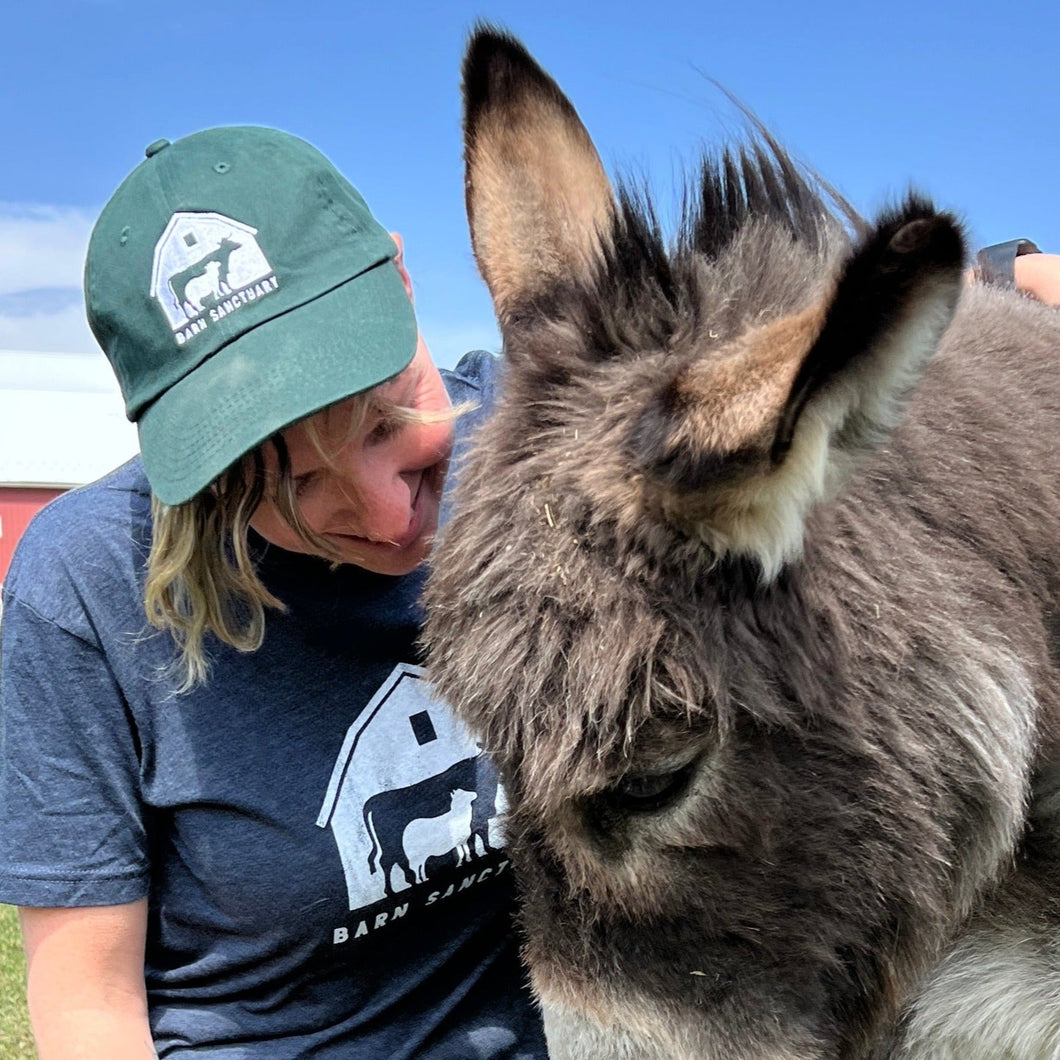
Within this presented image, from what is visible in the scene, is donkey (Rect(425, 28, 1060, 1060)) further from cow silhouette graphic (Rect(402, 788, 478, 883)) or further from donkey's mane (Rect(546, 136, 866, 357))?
cow silhouette graphic (Rect(402, 788, 478, 883))

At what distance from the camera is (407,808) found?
245 centimetres

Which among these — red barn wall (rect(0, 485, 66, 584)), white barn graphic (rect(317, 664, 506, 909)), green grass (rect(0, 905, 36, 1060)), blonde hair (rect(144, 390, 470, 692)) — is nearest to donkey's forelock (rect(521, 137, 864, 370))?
blonde hair (rect(144, 390, 470, 692))

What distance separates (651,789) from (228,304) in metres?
1.13

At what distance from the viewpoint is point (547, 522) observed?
5.74 ft

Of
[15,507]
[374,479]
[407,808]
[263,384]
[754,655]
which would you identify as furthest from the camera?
[15,507]

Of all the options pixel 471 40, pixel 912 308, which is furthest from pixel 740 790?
pixel 471 40

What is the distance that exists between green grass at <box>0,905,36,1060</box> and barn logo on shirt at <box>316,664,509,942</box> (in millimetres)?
3406

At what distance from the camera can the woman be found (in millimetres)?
2002

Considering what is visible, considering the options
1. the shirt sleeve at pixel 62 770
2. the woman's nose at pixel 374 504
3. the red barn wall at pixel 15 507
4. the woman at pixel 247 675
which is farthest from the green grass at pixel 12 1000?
the red barn wall at pixel 15 507

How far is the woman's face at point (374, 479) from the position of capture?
2135 mm

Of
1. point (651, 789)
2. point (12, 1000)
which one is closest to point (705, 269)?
point (651, 789)

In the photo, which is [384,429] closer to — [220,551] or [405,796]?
[220,551]

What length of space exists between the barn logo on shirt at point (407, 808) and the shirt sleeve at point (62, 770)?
0.43 metres

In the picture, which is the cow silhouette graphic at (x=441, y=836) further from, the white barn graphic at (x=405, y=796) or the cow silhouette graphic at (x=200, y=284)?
the cow silhouette graphic at (x=200, y=284)
